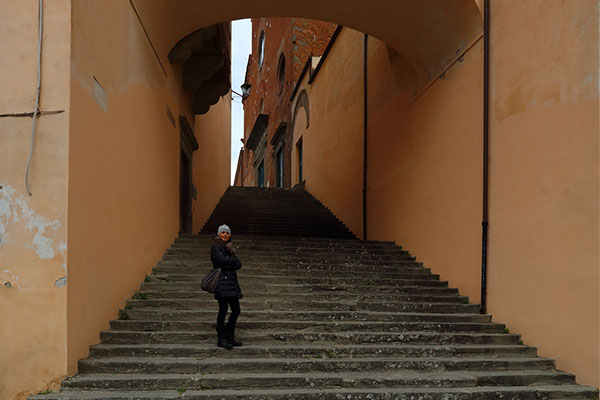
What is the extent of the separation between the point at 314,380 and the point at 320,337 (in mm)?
823

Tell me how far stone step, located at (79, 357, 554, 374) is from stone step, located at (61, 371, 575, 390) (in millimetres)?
75

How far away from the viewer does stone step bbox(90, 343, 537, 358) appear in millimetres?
4723

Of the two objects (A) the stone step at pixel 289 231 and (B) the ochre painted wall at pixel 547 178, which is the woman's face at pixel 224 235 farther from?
(A) the stone step at pixel 289 231

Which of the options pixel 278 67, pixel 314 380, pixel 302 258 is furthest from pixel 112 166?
pixel 278 67

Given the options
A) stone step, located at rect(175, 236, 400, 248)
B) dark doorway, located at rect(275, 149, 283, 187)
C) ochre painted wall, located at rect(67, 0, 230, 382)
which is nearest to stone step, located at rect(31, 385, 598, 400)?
ochre painted wall, located at rect(67, 0, 230, 382)

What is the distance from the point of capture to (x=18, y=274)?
159 inches

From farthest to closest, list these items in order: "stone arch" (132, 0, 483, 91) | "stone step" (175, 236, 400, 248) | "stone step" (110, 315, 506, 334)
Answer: "stone step" (175, 236, 400, 248) < "stone arch" (132, 0, 483, 91) < "stone step" (110, 315, 506, 334)

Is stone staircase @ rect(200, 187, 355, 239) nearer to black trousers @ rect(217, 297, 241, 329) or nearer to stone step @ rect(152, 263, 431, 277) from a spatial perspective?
stone step @ rect(152, 263, 431, 277)

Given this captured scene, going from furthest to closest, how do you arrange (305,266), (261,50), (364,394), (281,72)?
(261,50), (281,72), (305,266), (364,394)

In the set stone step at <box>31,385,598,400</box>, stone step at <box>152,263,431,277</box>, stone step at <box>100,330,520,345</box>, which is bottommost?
stone step at <box>31,385,598,400</box>

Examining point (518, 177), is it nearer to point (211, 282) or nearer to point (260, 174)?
point (211, 282)

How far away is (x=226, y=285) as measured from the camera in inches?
184

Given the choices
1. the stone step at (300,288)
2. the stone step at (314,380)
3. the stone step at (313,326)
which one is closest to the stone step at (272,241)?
the stone step at (300,288)

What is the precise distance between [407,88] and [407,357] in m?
5.39
